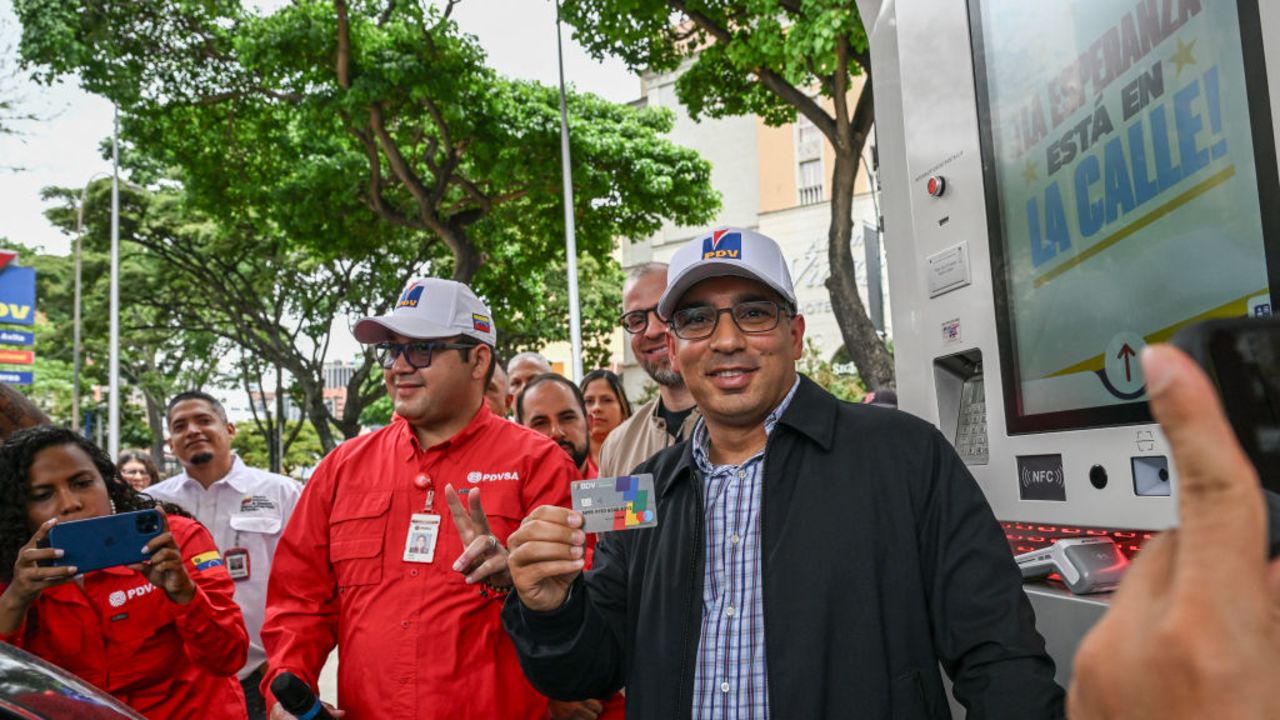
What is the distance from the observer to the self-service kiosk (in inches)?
64.4

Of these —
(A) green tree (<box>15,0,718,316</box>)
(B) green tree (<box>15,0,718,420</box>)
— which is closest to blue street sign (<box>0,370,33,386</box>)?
(B) green tree (<box>15,0,718,420</box>)

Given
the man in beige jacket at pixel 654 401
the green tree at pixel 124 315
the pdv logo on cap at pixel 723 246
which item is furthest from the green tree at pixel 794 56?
the green tree at pixel 124 315

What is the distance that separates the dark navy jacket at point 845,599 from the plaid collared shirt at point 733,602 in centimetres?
3

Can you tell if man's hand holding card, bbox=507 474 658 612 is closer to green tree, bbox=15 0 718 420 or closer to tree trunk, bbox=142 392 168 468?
green tree, bbox=15 0 718 420

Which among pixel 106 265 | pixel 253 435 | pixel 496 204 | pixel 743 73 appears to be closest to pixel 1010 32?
pixel 743 73

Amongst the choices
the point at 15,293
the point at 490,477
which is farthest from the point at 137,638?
the point at 15,293

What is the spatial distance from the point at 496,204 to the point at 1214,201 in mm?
15649

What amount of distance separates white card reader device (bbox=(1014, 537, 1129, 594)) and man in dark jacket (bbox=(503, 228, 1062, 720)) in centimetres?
10

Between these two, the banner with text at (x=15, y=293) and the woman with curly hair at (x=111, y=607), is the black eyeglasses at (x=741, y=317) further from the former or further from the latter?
the banner with text at (x=15, y=293)

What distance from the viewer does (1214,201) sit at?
1662 mm

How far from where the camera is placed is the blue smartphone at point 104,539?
9.73 ft

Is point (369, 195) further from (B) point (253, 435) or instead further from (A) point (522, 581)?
(B) point (253, 435)

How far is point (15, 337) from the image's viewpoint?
74.8 feet

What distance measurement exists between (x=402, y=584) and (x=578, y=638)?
1.02 meters
